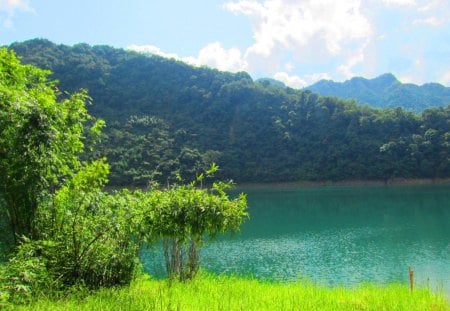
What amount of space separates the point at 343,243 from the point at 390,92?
6380 inches

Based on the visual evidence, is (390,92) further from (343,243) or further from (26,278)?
(26,278)

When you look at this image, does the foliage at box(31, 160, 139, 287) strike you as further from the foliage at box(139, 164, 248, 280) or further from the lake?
the lake

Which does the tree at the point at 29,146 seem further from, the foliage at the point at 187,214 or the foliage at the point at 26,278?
the foliage at the point at 187,214

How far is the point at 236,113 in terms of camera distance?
77.7 m

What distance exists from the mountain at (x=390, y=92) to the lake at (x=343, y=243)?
333 feet

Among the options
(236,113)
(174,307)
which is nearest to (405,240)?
(174,307)

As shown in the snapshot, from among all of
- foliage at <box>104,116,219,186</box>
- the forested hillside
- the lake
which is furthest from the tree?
foliage at <box>104,116,219,186</box>

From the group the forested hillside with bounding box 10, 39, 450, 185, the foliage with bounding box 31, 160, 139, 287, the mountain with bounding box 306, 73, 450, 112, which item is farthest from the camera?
the mountain with bounding box 306, 73, 450, 112

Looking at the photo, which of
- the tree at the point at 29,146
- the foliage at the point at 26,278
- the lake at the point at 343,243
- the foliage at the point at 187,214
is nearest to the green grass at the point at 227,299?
the foliage at the point at 26,278

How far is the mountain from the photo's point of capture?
500ft

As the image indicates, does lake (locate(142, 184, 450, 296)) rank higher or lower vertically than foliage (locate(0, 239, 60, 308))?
lower

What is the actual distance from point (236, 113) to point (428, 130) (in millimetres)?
32479

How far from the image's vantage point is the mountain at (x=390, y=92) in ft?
500

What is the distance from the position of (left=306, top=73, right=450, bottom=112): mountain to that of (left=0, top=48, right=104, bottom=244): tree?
136 m
